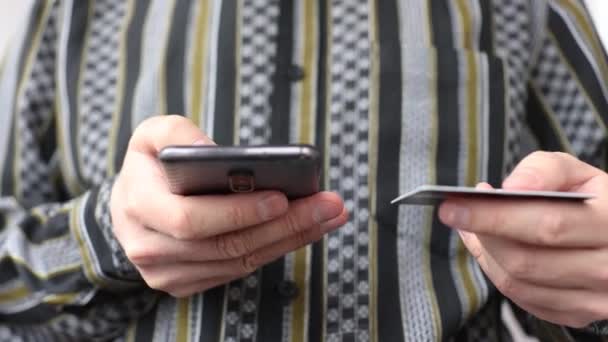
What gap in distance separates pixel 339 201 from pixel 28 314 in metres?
0.34

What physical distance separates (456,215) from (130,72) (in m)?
0.38

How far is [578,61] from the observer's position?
684 millimetres

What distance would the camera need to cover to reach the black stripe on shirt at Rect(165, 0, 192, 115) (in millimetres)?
646

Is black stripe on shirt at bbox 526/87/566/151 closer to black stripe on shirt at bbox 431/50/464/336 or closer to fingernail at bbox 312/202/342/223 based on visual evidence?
black stripe on shirt at bbox 431/50/464/336

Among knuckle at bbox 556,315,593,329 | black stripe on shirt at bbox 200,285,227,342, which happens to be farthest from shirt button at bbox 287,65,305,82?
knuckle at bbox 556,315,593,329

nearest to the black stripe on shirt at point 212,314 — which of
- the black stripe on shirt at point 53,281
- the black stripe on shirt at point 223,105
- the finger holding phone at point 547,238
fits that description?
the black stripe on shirt at point 223,105

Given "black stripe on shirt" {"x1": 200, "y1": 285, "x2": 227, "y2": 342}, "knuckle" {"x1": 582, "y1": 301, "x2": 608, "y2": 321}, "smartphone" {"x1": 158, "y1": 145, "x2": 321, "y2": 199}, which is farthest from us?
"black stripe on shirt" {"x1": 200, "y1": 285, "x2": 227, "y2": 342}

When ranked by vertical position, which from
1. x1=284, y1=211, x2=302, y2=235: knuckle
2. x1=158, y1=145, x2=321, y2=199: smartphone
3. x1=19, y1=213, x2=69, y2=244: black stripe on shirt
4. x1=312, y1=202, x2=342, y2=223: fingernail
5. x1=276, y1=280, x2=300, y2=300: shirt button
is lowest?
x1=276, y1=280, x2=300, y2=300: shirt button

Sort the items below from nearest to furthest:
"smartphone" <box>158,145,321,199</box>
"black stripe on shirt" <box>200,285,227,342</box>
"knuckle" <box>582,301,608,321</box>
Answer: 1. "smartphone" <box>158,145,321,199</box>
2. "knuckle" <box>582,301,608,321</box>
3. "black stripe on shirt" <box>200,285,227,342</box>

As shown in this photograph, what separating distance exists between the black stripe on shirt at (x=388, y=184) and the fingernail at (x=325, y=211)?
0.15 metres

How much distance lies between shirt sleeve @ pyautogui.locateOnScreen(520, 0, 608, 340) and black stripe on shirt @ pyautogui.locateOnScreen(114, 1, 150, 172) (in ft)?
1.31

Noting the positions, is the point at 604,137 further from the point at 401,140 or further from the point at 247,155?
the point at 247,155

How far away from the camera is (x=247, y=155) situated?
382 mm

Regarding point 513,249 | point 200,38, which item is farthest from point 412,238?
point 200,38
